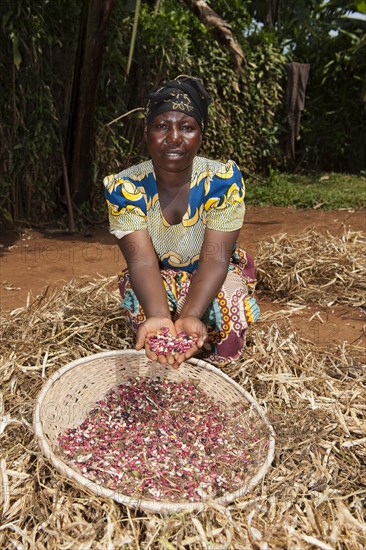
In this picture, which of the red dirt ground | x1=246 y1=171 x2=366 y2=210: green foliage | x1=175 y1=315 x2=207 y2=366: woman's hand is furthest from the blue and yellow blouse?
x1=246 y1=171 x2=366 y2=210: green foliage

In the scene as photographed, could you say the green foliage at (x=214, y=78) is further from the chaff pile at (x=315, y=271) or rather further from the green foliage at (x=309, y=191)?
the chaff pile at (x=315, y=271)

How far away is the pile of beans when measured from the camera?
177 cm

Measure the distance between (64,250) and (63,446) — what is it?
3.11m

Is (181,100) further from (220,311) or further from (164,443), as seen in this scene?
(164,443)

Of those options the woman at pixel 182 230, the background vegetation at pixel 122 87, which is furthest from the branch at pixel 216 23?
the woman at pixel 182 230

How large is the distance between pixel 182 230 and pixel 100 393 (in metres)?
0.75

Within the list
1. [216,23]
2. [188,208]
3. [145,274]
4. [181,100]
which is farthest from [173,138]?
[216,23]

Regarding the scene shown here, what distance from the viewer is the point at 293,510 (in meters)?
1.70

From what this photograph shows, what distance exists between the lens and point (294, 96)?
29.2ft

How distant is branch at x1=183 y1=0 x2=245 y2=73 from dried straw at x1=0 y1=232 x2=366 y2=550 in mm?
3667

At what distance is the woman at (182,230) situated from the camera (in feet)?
6.94

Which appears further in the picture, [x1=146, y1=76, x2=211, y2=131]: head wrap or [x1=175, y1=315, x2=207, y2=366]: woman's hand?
[x1=146, y1=76, x2=211, y2=131]: head wrap

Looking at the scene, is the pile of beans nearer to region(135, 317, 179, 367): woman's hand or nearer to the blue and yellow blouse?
region(135, 317, 179, 367): woman's hand

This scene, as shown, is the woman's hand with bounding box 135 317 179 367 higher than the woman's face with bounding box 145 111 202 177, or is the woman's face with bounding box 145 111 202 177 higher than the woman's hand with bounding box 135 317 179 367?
the woman's face with bounding box 145 111 202 177
